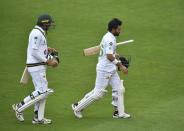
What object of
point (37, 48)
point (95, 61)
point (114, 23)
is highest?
point (114, 23)

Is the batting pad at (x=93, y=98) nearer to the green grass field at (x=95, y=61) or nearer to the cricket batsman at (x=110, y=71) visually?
the cricket batsman at (x=110, y=71)

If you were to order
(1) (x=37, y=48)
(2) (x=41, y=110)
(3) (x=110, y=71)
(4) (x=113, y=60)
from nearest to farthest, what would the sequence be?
1. (1) (x=37, y=48)
2. (2) (x=41, y=110)
3. (4) (x=113, y=60)
4. (3) (x=110, y=71)

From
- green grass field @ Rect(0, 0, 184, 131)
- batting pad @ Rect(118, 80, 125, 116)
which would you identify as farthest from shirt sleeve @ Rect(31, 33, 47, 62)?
batting pad @ Rect(118, 80, 125, 116)

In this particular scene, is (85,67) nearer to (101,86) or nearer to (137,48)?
(137,48)

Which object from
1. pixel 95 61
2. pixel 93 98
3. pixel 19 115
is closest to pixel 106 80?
pixel 93 98

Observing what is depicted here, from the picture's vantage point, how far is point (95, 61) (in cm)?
1438

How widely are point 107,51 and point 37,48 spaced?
4.76 ft

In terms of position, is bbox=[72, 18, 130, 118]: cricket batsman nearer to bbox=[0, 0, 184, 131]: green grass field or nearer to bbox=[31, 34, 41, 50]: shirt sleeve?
bbox=[0, 0, 184, 131]: green grass field

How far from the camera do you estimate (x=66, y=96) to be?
12.0m

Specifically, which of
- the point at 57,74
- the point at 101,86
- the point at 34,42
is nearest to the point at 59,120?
the point at 101,86

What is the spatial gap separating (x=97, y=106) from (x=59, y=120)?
1567 millimetres

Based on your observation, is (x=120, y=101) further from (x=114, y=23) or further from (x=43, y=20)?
(x=43, y=20)

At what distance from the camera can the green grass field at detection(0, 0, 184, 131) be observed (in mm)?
9859

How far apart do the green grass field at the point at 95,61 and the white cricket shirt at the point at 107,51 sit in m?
1.10
